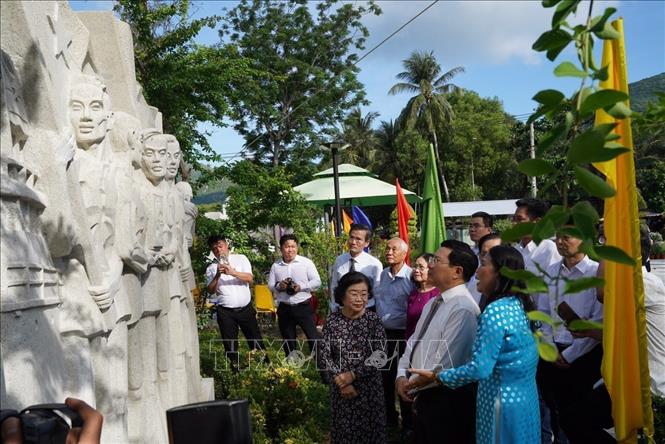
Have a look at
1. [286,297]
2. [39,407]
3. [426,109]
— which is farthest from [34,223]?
[426,109]

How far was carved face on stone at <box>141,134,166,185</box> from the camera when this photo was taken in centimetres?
576

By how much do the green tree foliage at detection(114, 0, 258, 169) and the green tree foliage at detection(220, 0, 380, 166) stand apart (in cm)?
1093

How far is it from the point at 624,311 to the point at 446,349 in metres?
0.95

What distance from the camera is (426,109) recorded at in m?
41.5

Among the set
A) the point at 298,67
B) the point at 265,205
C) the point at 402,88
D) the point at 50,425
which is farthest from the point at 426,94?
the point at 50,425

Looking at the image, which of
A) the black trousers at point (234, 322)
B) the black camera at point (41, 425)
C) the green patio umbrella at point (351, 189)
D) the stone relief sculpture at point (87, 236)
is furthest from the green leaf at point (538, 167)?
the green patio umbrella at point (351, 189)

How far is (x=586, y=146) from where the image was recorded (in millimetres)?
1282

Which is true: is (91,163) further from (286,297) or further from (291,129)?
(291,129)

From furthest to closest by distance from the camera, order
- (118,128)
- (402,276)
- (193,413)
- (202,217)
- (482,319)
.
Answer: (202,217) < (402,276) < (118,128) < (482,319) < (193,413)

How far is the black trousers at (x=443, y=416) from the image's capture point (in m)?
4.41

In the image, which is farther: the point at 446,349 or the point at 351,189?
the point at 351,189

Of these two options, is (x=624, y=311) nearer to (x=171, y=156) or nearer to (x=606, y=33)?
(x=606, y=33)

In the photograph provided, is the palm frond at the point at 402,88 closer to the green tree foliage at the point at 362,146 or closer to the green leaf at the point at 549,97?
the green tree foliage at the point at 362,146

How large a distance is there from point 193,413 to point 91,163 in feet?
6.94
